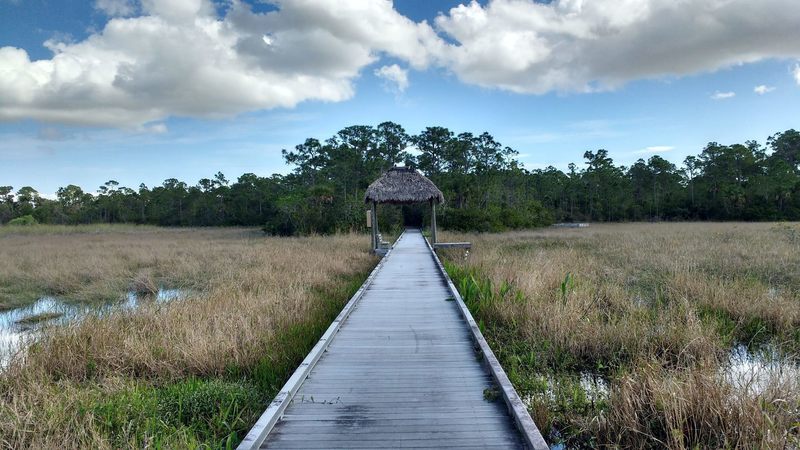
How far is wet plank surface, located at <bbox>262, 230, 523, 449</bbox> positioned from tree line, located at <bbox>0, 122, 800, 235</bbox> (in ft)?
65.4

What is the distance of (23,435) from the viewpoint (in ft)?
11.1

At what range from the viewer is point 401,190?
56.2ft

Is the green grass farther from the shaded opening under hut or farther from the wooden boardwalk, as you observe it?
the shaded opening under hut

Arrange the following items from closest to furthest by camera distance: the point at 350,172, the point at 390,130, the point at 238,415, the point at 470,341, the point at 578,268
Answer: the point at 238,415 → the point at 470,341 → the point at 578,268 → the point at 350,172 → the point at 390,130

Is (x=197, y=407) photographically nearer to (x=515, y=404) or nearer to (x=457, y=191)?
(x=515, y=404)

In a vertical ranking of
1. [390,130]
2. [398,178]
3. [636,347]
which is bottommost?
[636,347]

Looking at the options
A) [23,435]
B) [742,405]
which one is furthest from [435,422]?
[23,435]

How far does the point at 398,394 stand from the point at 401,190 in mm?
13573

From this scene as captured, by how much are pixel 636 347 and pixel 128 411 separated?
5420mm

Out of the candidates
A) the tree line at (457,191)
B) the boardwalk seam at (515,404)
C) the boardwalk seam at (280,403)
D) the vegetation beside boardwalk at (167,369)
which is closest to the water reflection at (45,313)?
the vegetation beside boardwalk at (167,369)

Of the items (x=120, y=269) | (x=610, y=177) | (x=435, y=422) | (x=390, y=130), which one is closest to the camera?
(x=435, y=422)

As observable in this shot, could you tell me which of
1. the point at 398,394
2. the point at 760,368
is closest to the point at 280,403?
the point at 398,394

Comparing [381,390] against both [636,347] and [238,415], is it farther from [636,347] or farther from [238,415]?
[636,347]

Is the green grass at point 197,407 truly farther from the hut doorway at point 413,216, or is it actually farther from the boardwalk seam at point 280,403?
the hut doorway at point 413,216
